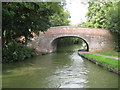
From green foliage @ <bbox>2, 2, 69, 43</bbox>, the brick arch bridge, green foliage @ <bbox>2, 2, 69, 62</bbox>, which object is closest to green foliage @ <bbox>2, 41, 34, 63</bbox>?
green foliage @ <bbox>2, 2, 69, 62</bbox>

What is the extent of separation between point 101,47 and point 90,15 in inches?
346

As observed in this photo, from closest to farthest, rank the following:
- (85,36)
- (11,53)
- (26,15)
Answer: (26,15), (11,53), (85,36)

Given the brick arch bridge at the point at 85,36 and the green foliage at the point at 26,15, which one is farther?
the brick arch bridge at the point at 85,36

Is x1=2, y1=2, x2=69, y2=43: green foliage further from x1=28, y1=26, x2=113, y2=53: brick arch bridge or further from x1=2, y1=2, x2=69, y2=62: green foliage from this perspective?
x1=28, y1=26, x2=113, y2=53: brick arch bridge

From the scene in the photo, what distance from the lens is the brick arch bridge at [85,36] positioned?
19562 millimetres

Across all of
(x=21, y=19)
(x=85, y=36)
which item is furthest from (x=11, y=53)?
(x=85, y=36)

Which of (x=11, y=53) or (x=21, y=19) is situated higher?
(x=21, y=19)

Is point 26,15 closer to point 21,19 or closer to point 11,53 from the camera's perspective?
point 21,19

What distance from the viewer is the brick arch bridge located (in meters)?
19.6

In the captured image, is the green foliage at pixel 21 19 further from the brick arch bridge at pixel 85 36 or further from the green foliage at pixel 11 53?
the brick arch bridge at pixel 85 36

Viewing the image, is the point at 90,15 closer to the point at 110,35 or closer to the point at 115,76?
the point at 110,35

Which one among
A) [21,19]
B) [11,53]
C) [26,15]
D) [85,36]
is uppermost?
[26,15]

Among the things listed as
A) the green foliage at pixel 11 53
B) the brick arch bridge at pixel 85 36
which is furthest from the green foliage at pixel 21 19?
the brick arch bridge at pixel 85 36

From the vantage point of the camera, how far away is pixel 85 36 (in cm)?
1972
